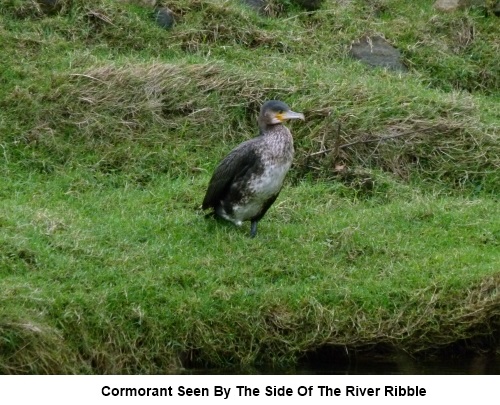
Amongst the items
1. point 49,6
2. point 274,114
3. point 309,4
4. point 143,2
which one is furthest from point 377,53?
point 274,114

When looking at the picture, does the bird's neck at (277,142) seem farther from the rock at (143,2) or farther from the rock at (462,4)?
the rock at (462,4)

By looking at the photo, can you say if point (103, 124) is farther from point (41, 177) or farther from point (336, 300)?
point (336, 300)

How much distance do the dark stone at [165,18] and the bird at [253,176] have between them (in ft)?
11.3

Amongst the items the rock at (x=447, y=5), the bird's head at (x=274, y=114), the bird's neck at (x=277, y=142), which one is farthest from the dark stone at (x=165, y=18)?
the bird's neck at (x=277, y=142)

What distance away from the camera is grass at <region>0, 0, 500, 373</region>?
26.3ft

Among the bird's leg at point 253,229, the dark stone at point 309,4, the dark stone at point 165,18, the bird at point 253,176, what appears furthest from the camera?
the dark stone at point 309,4

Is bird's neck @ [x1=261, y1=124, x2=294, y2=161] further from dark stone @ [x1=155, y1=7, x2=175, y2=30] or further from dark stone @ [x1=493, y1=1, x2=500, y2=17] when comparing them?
dark stone @ [x1=493, y1=1, x2=500, y2=17]

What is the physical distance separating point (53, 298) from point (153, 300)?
65 centimetres

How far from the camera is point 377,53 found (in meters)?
12.6

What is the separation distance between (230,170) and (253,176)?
0.65 ft

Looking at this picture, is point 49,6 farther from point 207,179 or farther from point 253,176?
point 253,176

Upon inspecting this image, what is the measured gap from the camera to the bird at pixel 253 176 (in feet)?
29.7

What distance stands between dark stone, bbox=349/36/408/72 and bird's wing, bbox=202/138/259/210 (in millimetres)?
3668

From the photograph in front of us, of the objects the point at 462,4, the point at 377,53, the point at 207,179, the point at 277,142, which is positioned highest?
the point at 277,142
